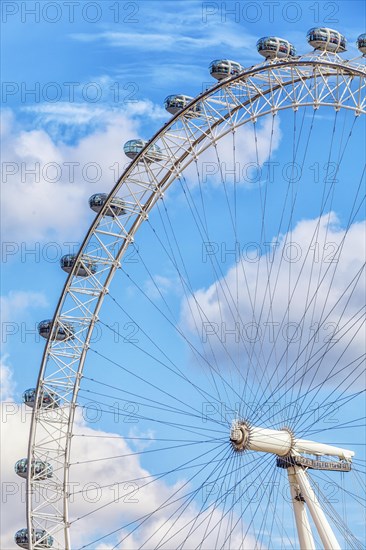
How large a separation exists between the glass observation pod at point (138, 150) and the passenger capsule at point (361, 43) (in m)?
11.8

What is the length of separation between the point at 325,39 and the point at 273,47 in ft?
7.81

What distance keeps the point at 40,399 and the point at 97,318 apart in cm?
442

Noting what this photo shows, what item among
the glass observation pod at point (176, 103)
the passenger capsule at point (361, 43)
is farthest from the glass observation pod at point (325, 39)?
the glass observation pod at point (176, 103)

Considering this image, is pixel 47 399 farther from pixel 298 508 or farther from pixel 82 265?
pixel 298 508

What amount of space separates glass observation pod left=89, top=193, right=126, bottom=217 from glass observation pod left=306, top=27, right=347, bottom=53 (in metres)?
13.1

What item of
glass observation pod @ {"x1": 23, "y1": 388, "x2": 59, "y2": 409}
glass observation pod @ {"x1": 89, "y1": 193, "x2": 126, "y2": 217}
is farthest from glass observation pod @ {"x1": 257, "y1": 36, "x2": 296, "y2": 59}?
glass observation pod @ {"x1": 23, "y1": 388, "x2": 59, "y2": 409}

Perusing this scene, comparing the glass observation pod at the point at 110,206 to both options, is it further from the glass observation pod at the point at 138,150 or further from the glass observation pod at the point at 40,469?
the glass observation pod at the point at 40,469

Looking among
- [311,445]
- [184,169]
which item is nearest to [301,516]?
[311,445]

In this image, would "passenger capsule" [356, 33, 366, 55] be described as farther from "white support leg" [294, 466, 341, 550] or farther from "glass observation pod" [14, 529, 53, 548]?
"glass observation pod" [14, 529, 53, 548]

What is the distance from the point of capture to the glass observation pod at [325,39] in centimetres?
6669

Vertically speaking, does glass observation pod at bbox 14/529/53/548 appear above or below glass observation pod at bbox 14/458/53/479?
below

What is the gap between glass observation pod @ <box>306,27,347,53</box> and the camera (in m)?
66.7

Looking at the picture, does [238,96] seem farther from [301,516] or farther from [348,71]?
[301,516]

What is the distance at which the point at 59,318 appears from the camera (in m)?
79.6
